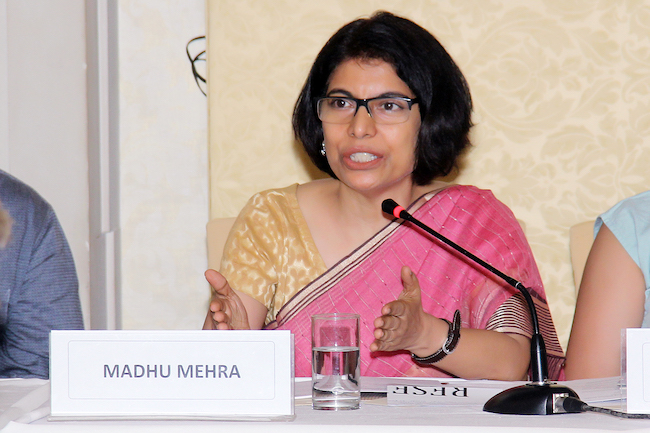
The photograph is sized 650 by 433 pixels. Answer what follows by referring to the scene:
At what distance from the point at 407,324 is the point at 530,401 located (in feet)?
1.19

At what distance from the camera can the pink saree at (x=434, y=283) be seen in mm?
1473

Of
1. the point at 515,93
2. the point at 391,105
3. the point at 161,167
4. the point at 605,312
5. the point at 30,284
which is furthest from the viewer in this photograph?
the point at 161,167

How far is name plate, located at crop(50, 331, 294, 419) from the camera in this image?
79 centimetres

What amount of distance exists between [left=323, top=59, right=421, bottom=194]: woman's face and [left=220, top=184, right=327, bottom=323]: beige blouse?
0.55 ft

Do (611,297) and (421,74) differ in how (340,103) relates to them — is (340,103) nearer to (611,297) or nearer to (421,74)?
(421,74)

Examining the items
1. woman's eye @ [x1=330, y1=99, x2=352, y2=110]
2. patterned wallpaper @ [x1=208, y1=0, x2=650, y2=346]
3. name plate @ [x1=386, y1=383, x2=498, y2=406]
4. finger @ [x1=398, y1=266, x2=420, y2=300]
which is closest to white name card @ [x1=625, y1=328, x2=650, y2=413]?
name plate @ [x1=386, y1=383, x2=498, y2=406]

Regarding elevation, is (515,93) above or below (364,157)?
above

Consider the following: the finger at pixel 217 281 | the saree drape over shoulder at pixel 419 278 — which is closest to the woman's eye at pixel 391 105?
the saree drape over shoulder at pixel 419 278

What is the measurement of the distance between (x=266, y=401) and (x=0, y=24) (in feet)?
5.79

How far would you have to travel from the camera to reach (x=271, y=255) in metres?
1.61

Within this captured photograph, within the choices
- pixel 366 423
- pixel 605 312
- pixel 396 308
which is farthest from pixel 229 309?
pixel 605 312

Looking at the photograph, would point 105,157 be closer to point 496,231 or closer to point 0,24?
point 0,24

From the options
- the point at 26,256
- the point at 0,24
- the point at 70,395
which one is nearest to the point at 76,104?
the point at 0,24

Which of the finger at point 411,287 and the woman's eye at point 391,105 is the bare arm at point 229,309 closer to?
the finger at point 411,287
